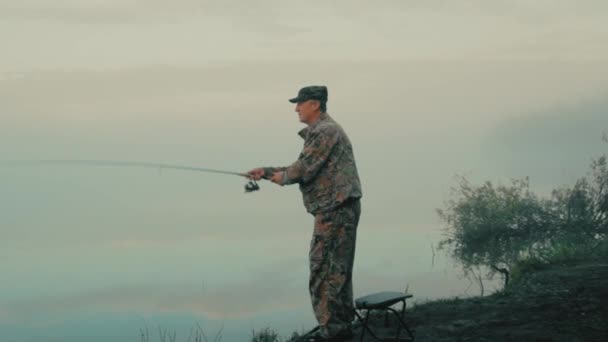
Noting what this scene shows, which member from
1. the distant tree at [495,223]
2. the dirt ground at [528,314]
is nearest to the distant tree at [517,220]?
the distant tree at [495,223]

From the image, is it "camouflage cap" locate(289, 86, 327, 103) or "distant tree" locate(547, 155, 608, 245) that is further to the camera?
"distant tree" locate(547, 155, 608, 245)

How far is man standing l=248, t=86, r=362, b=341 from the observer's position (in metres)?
8.94

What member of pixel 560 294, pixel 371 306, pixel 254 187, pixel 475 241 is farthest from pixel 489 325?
pixel 475 241

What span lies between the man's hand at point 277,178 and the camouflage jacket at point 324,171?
0.04 m

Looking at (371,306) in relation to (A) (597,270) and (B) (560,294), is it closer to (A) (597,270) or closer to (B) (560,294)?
(B) (560,294)

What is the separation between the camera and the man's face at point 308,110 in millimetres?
9086

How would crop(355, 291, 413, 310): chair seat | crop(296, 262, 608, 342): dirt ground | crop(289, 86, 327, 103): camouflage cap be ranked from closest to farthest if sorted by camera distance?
1. crop(355, 291, 413, 310): chair seat
2. crop(289, 86, 327, 103): camouflage cap
3. crop(296, 262, 608, 342): dirt ground

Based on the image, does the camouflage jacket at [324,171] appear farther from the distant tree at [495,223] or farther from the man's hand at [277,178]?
the distant tree at [495,223]

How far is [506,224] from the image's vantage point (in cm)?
2317

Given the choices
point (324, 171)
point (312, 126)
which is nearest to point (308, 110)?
point (312, 126)

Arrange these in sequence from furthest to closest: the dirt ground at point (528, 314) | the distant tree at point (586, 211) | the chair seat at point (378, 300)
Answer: the distant tree at point (586, 211)
the dirt ground at point (528, 314)
the chair seat at point (378, 300)

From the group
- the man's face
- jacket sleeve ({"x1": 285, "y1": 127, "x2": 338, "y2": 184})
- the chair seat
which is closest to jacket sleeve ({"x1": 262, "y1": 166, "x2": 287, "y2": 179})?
jacket sleeve ({"x1": 285, "y1": 127, "x2": 338, "y2": 184})

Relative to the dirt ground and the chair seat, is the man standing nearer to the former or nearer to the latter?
the chair seat

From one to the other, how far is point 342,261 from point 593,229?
14977 mm
